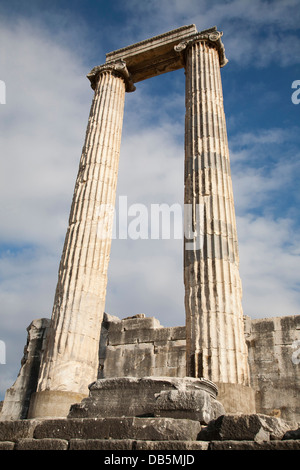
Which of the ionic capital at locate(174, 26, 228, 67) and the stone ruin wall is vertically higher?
the ionic capital at locate(174, 26, 228, 67)

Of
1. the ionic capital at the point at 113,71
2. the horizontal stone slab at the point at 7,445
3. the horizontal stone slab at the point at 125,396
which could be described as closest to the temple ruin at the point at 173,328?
the horizontal stone slab at the point at 125,396

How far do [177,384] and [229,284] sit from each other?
450cm

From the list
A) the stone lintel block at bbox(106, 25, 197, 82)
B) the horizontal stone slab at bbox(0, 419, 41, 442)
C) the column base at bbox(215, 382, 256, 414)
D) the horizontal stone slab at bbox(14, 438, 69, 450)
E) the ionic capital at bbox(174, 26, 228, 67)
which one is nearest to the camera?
the horizontal stone slab at bbox(14, 438, 69, 450)

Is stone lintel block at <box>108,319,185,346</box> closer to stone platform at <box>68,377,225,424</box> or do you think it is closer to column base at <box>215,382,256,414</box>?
column base at <box>215,382,256,414</box>

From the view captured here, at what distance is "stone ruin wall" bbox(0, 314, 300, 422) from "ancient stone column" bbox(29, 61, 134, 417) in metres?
1.95

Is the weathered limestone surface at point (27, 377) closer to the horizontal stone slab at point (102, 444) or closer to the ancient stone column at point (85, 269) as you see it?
the ancient stone column at point (85, 269)

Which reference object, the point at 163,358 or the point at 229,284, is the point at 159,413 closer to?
the point at 229,284

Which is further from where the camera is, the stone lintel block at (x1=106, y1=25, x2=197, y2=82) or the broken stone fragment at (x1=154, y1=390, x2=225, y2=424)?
the stone lintel block at (x1=106, y1=25, x2=197, y2=82)

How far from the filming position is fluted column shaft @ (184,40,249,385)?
9375mm

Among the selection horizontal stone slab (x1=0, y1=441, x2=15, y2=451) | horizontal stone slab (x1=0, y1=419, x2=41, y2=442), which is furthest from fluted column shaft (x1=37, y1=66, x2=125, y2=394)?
horizontal stone slab (x1=0, y1=441, x2=15, y2=451)

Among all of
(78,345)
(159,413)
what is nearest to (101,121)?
(78,345)

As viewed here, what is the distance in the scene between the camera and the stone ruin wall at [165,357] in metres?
→ 10.9

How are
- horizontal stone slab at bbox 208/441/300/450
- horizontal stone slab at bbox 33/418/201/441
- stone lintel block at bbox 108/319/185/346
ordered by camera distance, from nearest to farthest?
horizontal stone slab at bbox 208/441/300/450 < horizontal stone slab at bbox 33/418/201/441 < stone lintel block at bbox 108/319/185/346

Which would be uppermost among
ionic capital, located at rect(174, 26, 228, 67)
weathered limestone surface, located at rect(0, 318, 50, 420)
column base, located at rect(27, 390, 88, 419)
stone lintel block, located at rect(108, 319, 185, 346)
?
ionic capital, located at rect(174, 26, 228, 67)
